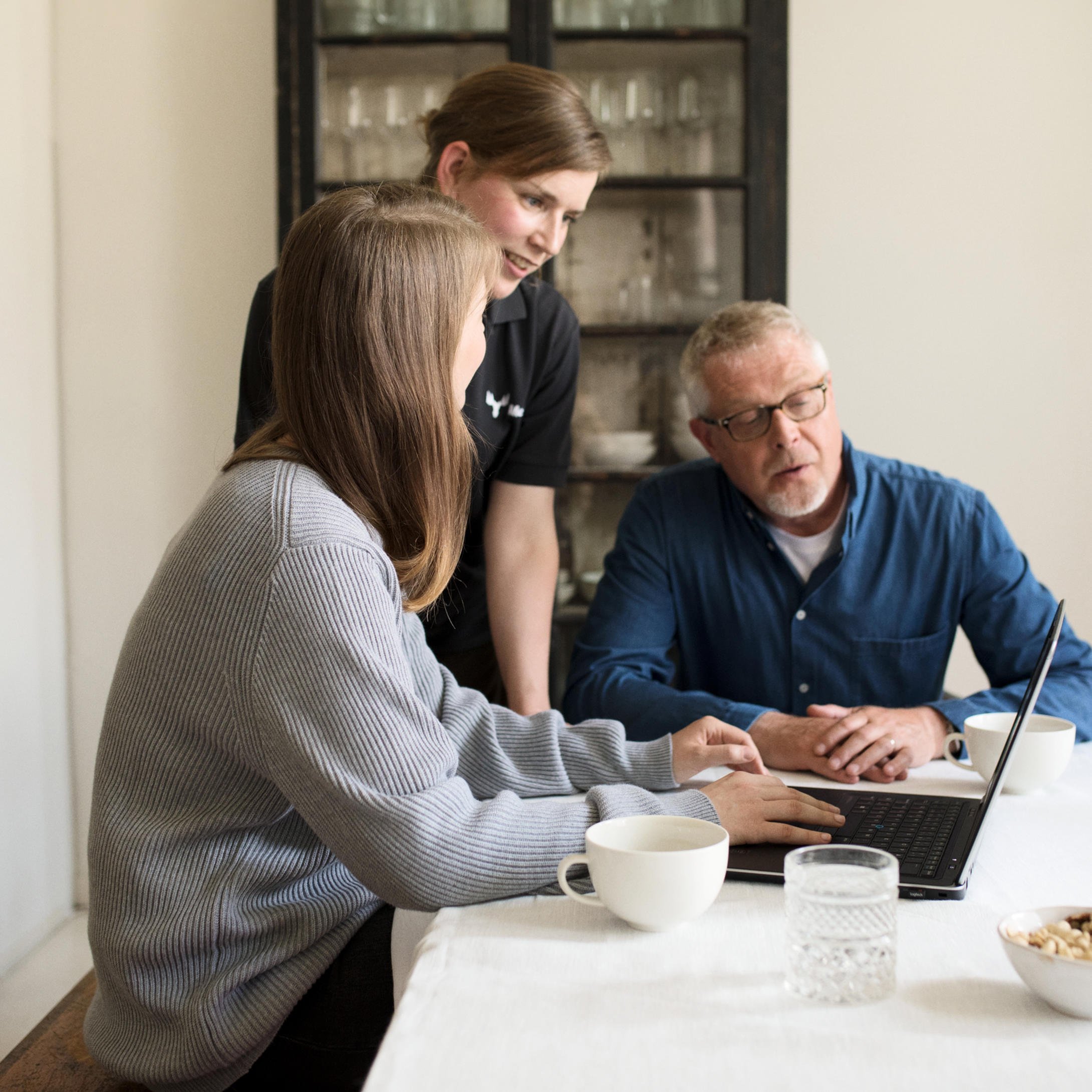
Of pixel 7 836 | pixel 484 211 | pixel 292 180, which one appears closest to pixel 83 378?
pixel 292 180

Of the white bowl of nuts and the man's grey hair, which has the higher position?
the man's grey hair

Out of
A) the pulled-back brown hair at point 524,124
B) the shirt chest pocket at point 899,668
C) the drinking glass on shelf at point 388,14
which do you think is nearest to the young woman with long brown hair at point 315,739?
the pulled-back brown hair at point 524,124

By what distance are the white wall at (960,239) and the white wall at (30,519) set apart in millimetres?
1920

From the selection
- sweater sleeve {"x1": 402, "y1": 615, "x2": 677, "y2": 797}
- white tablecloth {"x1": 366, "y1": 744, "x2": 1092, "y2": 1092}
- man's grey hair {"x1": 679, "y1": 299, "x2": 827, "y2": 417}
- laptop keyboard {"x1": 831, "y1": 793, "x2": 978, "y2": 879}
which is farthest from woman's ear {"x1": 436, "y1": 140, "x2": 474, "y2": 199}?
white tablecloth {"x1": 366, "y1": 744, "x2": 1092, "y2": 1092}

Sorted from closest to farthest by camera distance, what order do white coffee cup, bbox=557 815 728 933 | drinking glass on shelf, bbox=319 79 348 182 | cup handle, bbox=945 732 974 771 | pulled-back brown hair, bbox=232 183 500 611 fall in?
white coffee cup, bbox=557 815 728 933, pulled-back brown hair, bbox=232 183 500 611, cup handle, bbox=945 732 974 771, drinking glass on shelf, bbox=319 79 348 182

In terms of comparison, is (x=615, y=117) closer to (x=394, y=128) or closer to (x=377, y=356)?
(x=394, y=128)

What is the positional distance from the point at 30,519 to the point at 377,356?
6.62 feet

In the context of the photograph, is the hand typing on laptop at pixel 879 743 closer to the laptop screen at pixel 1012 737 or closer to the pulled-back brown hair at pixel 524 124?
the laptop screen at pixel 1012 737

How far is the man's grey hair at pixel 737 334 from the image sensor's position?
1.85 metres

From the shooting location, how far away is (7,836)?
2518 millimetres

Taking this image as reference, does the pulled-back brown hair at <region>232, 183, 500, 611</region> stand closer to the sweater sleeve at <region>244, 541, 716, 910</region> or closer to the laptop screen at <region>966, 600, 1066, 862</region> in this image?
the sweater sleeve at <region>244, 541, 716, 910</region>

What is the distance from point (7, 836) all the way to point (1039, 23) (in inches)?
126

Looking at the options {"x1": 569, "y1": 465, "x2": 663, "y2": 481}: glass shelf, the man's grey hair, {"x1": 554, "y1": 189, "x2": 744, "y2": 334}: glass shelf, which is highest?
{"x1": 554, "y1": 189, "x2": 744, "y2": 334}: glass shelf

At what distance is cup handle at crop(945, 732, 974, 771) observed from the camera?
4.29 feet
